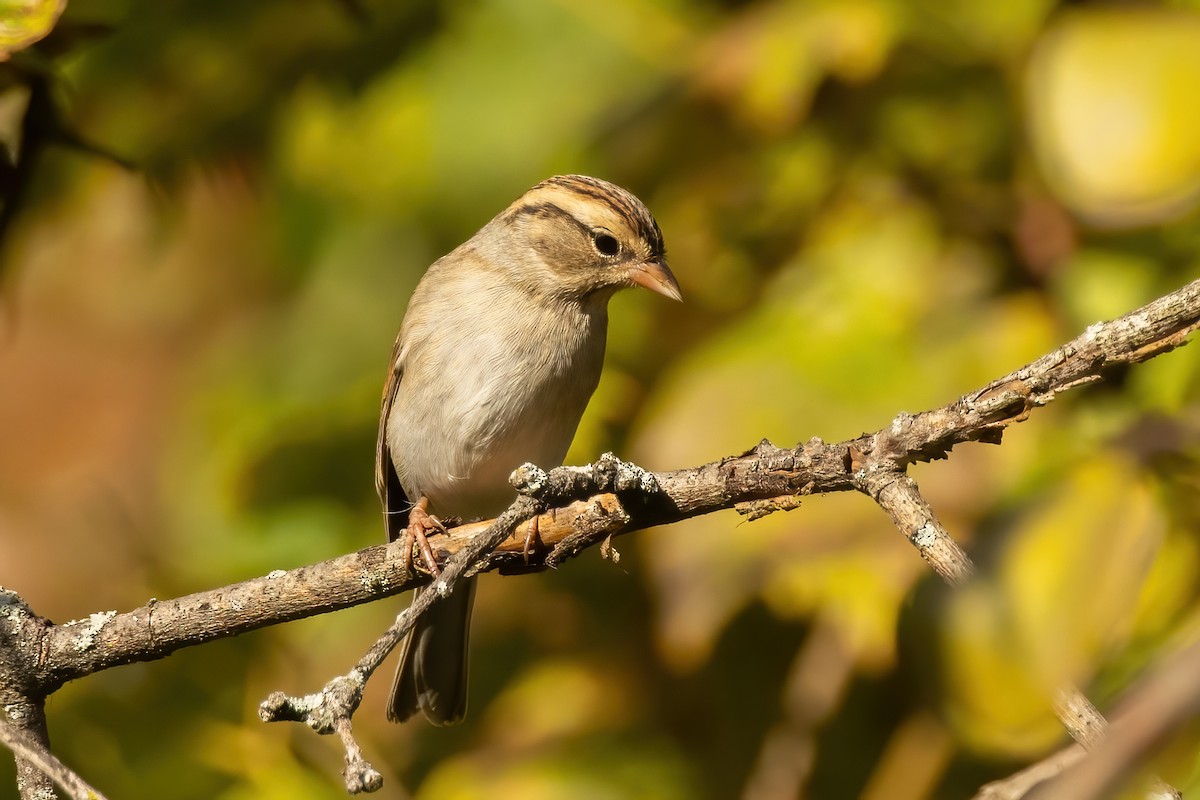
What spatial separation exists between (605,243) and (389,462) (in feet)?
3.01

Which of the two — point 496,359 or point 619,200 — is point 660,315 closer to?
point 619,200

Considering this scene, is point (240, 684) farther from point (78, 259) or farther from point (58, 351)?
point (58, 351)

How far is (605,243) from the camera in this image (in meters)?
3.59

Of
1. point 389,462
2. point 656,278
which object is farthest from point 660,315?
point 389,462

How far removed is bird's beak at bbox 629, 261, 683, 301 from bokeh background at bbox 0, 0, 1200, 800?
118 millimetres

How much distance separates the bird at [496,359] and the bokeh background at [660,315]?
9 centimetres

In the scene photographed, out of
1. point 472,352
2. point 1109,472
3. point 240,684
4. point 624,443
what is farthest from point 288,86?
point 1109,472

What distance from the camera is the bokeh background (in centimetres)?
280

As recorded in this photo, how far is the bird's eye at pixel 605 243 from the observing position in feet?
11.7

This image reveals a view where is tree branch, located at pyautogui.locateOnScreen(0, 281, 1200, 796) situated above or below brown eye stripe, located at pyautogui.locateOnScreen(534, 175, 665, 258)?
below

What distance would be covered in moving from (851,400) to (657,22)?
45.7 inches

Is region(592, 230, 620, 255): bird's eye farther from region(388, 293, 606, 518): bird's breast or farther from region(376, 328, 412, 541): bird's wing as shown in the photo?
region(376, 328, 412, 541): bird's wing

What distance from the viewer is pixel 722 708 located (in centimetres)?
305

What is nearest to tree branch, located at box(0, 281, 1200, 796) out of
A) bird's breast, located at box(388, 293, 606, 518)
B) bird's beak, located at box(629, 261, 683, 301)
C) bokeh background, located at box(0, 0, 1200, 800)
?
bokeh background, located at box(0, 0, 1200, 800)
